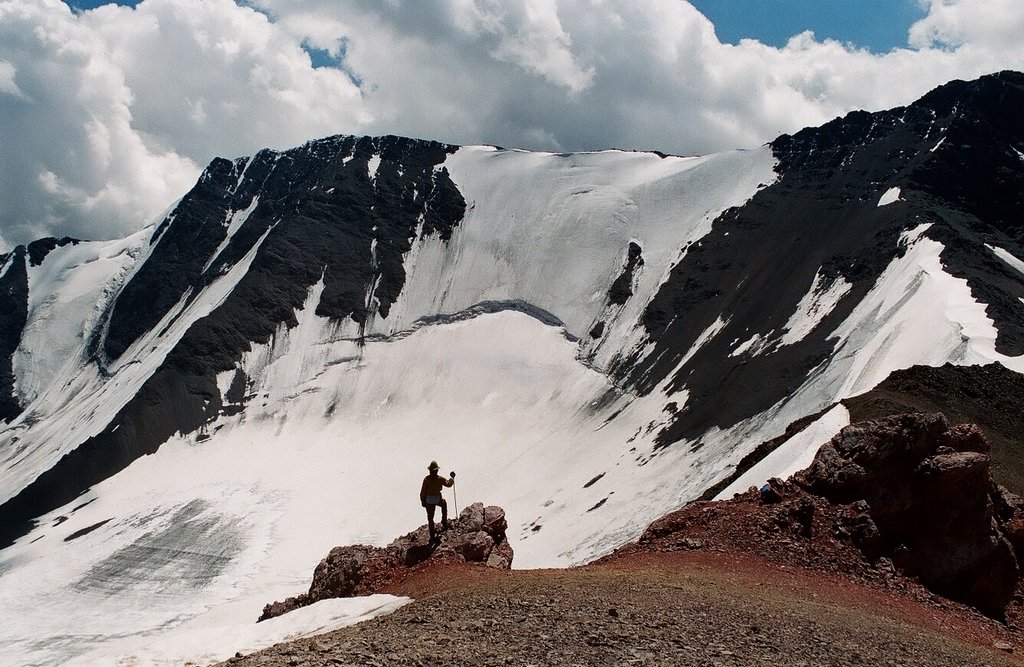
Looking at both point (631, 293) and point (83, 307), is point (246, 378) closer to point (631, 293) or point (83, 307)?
point (631, 293)

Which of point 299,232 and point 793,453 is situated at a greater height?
point 299,232

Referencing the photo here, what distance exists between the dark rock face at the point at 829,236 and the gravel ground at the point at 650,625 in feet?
138

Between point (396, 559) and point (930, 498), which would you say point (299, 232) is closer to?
point (396, 559)

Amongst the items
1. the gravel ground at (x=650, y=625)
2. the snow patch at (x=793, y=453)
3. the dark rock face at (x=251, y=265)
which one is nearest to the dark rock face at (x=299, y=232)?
the dark rock face at (x=251, y=265)

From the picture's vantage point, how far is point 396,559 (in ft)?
54.8

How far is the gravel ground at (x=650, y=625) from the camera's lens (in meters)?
10.4

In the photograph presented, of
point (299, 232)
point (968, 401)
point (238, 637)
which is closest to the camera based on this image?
point (238, 637)

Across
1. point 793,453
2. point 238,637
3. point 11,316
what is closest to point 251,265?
point 11,316

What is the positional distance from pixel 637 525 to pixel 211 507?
51580 mm

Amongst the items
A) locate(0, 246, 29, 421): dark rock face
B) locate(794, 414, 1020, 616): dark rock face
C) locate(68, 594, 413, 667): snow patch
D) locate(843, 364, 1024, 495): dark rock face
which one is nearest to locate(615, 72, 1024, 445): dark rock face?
locate(843, 364, 1024, 495): dark rock face

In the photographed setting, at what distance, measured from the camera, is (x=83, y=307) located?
166375 millimetres

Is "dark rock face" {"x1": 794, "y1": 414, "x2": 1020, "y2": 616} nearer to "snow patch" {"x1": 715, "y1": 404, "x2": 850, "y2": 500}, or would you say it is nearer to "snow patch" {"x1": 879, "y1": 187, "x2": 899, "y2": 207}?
"snow patch" {"x1": 715, "y1": 404, "x2": 850, "y2": 500}

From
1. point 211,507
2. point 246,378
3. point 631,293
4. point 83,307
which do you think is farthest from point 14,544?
point 83,307

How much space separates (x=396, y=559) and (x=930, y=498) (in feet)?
41.3
